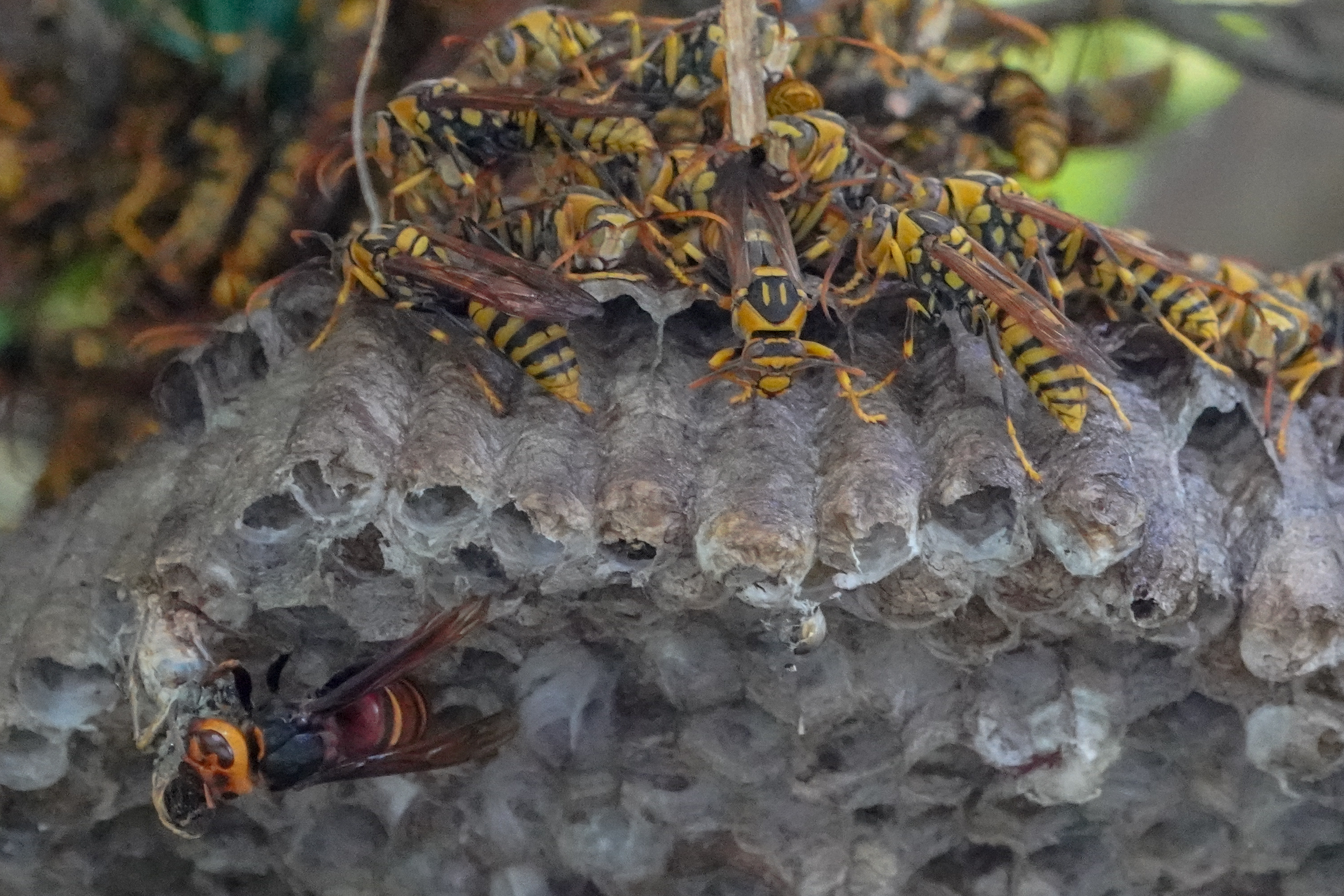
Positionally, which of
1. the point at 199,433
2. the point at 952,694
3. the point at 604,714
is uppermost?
the point at 199,433

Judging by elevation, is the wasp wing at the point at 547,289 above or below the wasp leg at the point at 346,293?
above

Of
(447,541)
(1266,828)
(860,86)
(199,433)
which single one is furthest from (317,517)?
(1266,828)

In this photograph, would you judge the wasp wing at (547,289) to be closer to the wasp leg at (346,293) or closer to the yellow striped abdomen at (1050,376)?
the wasp leg at (346,293)

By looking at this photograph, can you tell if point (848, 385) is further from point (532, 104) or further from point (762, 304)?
point (532, 104)

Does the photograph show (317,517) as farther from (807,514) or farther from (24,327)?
(24,327)

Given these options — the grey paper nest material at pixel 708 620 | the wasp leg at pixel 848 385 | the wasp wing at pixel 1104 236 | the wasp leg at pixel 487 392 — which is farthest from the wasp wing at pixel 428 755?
the wasp wing at pixel 1104 236

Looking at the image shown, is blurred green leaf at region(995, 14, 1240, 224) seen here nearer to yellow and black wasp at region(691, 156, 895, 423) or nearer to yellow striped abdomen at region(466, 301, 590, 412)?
yellow and black wasp at region(691, 156, 895, 423)
